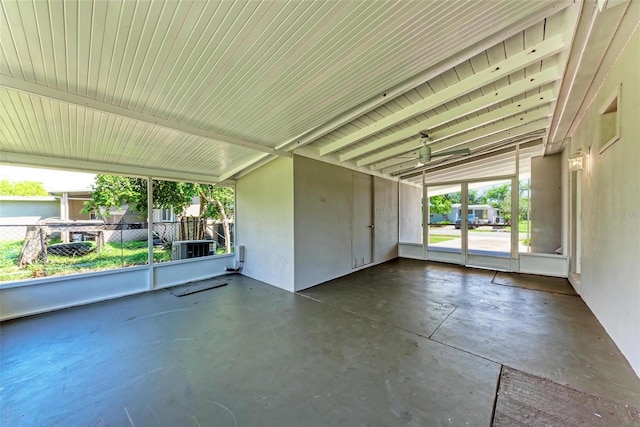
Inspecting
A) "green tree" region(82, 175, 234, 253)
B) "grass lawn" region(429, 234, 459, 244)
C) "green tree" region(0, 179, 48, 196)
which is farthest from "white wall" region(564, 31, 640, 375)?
"green tree" region(0, 179, 48, 196)

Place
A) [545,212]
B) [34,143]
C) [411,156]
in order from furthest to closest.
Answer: [545,212]
[411,156]
[34,143]

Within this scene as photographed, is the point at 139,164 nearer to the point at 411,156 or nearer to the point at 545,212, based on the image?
the point at 411,156

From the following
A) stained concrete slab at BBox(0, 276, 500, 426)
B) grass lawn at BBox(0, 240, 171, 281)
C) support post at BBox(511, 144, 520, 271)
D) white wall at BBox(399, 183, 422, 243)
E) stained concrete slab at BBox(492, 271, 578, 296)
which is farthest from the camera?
white wall at BBox(399, 183, 422, 243)

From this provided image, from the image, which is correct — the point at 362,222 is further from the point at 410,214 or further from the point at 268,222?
the point at 410,214

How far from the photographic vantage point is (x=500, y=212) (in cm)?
621

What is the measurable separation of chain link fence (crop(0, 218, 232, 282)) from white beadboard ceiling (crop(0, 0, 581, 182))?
56.9 inches

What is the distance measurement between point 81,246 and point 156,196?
177 centimetres

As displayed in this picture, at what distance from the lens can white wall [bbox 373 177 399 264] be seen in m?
6.77

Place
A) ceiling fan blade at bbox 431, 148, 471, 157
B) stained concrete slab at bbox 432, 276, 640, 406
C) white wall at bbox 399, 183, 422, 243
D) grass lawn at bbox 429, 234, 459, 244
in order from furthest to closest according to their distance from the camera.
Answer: white wall at bbox 399, 183, 422, 243, grass lawn at bbox 429, 234, 459, 244, ceiling fan blade at bbox 431, 148, 471, 157, stained concrete slab at bbox 432, 276, 640, 406

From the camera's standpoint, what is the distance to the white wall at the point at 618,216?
2041 mm

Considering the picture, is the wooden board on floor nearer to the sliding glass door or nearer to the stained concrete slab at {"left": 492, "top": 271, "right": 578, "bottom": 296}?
the stained concrete slab at {"left": 492, "top": 271, "right": 578, "bottom": 296}

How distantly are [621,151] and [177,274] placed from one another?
23.2 ft

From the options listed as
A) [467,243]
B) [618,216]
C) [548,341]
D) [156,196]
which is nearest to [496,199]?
[467,243]

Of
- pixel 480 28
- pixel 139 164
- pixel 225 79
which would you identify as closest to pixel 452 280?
pixel 480 28
